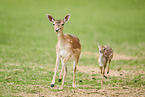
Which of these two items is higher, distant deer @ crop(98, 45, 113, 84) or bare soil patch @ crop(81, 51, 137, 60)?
bare soil patch @ crop(81, 51, 137, 60)

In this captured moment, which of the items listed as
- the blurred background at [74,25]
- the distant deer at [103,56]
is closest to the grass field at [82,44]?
the blurred background at [74,25]

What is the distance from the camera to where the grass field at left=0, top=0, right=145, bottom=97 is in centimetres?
966

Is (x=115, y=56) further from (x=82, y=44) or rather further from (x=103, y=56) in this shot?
(x=103, y=56)

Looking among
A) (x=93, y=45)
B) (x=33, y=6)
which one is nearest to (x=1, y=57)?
(x=93, y=45)

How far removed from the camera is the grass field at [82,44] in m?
9.66

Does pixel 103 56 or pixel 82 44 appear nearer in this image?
pixel 103 56

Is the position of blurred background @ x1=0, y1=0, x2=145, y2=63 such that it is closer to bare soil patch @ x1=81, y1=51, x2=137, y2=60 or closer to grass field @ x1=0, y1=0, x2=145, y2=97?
grass field @ x1=0, y1=0, x2=145, y2=97

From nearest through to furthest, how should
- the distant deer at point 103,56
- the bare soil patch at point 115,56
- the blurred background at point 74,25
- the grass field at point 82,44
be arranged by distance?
the grass field at point 82,44
the distant deer at point 103,56
the bare soil patch at point 115,56
the blurred background at point 74,25

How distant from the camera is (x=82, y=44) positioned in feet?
79.7

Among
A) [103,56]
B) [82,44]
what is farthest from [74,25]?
[103,56]

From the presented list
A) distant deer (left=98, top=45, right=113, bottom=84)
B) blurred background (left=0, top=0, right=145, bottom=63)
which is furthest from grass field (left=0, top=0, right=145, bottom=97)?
distant deer (left=98, top=45, right=113, bottom=84)

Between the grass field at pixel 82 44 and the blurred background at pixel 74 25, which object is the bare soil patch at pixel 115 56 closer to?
the grass field at pixel 82 44

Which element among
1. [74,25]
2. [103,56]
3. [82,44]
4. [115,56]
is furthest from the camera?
[74,25]

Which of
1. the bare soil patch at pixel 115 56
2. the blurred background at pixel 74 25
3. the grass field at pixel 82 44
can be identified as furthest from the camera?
the blurred background at pixel 74 25
